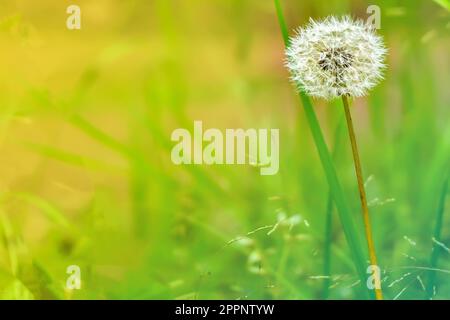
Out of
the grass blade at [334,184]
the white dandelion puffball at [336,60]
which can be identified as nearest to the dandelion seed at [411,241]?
the grass blade at [334,184]

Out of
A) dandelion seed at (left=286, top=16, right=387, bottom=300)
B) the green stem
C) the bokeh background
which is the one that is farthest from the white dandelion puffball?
the green stem

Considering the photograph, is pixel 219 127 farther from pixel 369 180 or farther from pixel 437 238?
pixel 437 238

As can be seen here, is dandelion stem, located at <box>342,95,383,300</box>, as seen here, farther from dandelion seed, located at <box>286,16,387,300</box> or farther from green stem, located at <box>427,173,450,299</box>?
green stem, located at <box>427,173,450,299</box>

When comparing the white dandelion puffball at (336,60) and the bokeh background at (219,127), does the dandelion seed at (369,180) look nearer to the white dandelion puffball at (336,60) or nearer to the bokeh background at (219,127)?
the bokeh background at (219,127)

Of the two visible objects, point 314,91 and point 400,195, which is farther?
point 400,195
